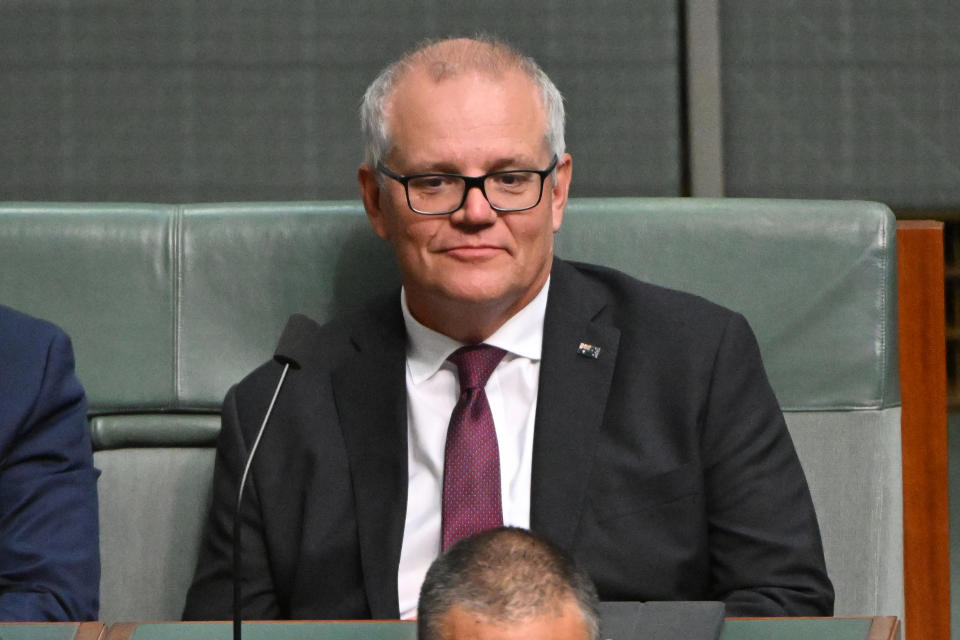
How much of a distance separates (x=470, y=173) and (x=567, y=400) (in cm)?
29

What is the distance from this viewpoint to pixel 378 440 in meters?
1.63

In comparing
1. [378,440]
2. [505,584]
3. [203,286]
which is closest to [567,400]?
[378,440]

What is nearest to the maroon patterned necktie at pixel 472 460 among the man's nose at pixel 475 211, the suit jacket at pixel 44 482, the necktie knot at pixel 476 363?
the necktie knot at pixel 476 363

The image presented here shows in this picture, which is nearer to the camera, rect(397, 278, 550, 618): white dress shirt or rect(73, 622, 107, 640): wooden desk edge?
rect(73, 622, 107, 640): wooden desk edge

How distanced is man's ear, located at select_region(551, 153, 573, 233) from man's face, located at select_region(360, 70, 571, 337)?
0.14 feet

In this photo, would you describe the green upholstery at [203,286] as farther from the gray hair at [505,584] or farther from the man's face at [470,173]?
the gray hair at [505,584]

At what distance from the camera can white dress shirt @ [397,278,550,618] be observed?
1.59 meters

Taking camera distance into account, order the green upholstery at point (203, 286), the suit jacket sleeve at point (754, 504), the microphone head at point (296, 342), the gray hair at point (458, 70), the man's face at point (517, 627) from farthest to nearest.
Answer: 1. the green upholstery at point (203, 286)
2. the gray hair at point (458, 70)
3. the suit jacket sleeve at point (754, 504)
4. the microphone head at point (296, 342)
5. the man's face at point (517, 627)

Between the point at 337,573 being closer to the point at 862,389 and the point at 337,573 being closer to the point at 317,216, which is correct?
the point at 317,216

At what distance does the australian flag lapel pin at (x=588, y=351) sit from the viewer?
5.33ft

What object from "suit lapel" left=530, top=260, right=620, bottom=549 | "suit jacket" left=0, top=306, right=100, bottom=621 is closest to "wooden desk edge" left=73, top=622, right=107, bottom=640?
"suit jacket" left=0, top=306, right=100, bottom=621

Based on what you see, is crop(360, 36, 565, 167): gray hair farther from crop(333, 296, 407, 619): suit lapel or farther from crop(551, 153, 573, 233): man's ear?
crop(333, 296, 407, 619): suit lapel

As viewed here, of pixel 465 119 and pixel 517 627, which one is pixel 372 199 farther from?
pixel 517 627

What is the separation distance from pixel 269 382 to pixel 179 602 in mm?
356
